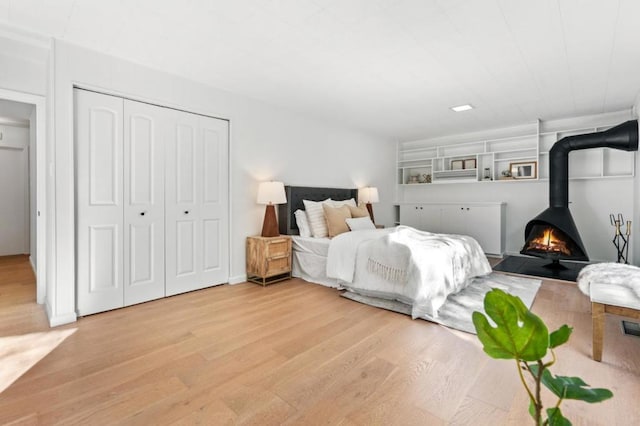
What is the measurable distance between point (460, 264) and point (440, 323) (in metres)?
0.85

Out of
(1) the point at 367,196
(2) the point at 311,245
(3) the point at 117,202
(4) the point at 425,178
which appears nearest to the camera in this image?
(3) the point at 117,202

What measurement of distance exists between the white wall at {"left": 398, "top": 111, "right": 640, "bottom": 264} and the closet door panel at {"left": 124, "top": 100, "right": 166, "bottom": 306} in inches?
219

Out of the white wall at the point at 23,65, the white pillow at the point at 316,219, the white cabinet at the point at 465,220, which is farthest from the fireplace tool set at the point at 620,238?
the white wall at the point at 23,65

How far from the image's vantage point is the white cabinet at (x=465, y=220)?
5.66 m

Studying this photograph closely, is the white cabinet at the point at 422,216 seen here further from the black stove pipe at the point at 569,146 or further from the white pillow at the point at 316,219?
the white pillow at the point at 316,219

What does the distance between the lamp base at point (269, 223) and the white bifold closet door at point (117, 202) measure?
1.24 m

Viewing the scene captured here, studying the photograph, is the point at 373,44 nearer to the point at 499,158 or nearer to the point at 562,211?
the point at 562,211

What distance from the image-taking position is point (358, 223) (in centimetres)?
454

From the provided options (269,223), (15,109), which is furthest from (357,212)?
(15,109)

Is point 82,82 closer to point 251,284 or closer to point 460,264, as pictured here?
point 251,284

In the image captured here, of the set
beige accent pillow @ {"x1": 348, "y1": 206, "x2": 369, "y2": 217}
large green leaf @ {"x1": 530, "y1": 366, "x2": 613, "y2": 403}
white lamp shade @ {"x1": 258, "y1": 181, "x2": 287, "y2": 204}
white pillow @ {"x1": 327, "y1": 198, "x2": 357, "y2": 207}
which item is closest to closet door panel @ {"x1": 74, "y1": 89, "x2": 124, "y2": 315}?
white lamp shade @ {"x1": 258, "y1": 181, "x2": 287, "y2": 204}

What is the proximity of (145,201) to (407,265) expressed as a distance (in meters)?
2.72

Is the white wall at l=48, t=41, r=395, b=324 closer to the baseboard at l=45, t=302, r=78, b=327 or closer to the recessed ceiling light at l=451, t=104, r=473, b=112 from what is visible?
the baseboard at l=45, t=302, r=78, b=327

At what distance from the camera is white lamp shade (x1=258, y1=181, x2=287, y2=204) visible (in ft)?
13.5
